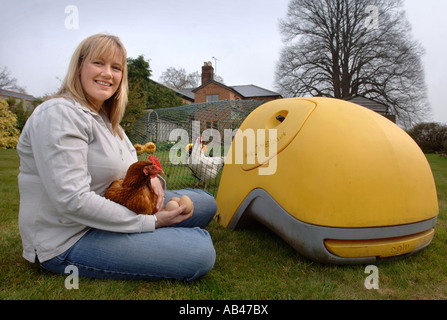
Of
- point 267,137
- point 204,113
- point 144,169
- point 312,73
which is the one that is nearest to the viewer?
point 144,169

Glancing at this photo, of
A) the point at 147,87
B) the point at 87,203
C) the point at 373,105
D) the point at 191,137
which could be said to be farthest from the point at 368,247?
the point at 147,87

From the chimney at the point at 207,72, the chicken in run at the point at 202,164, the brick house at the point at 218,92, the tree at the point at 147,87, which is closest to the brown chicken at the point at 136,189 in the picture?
the chicken in run at the point at 202,164

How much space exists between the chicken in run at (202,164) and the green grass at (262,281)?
1886 millimetres

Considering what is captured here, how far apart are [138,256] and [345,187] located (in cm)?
110

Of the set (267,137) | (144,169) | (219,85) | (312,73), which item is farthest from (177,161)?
(219,85)

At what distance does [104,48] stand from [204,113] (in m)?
1.72

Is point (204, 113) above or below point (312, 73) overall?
below

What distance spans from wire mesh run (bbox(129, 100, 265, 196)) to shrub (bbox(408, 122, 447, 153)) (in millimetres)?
14721

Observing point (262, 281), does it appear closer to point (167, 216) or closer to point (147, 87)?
point (167, 216)

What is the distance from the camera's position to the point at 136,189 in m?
1.39

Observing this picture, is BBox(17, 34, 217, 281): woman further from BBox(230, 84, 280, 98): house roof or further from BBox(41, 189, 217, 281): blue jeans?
BBox(230, 84, 280, 98): house roof

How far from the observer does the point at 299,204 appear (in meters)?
1.52
